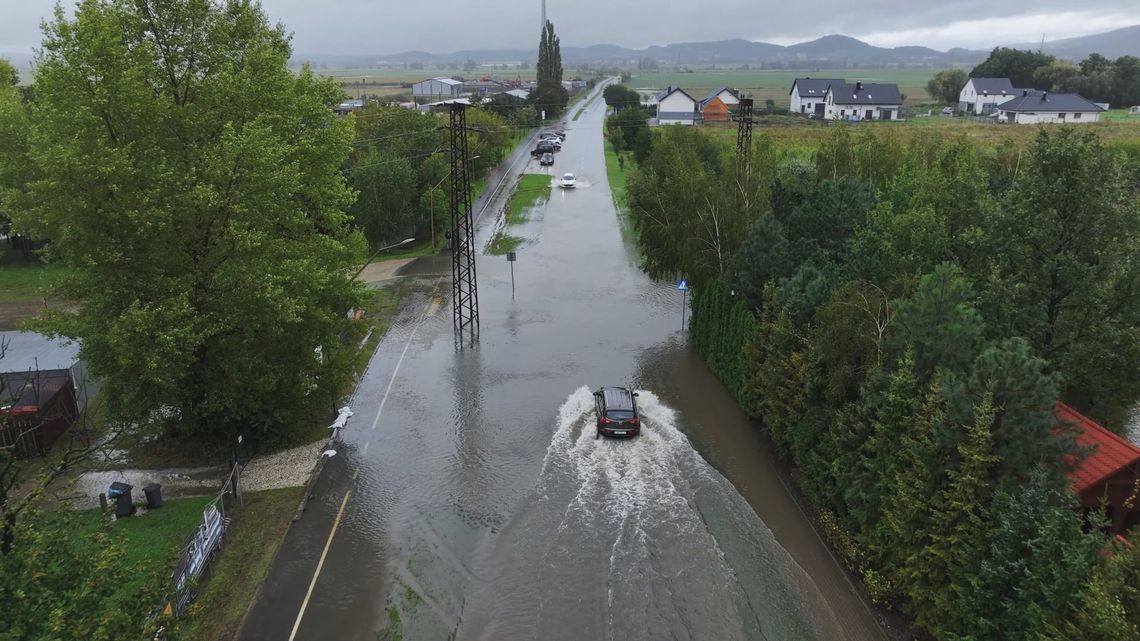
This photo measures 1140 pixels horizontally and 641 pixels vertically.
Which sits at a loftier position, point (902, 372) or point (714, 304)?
point (902, 372)

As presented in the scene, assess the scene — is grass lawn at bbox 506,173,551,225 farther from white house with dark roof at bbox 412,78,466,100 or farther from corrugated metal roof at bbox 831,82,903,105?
white house with dark roof at bbox 412,78,466,100

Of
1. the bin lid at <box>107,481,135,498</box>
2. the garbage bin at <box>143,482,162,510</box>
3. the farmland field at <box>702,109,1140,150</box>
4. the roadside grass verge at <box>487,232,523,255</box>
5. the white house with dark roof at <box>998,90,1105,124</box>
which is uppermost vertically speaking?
the white house with dark roof at <box>998,90,1105,124</box>

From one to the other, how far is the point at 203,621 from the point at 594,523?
9.01 meters

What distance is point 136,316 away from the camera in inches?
Result: 663

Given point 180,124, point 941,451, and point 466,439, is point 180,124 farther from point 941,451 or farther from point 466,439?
point 941,451

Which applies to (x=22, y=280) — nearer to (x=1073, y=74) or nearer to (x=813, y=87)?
(x=813, y=87)

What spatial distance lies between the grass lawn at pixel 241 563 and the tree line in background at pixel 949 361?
44.3 ft

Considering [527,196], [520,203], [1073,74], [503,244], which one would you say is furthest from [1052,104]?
[503,244]

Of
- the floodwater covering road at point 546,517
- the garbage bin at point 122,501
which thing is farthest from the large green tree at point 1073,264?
the garbage bin at point 122,501

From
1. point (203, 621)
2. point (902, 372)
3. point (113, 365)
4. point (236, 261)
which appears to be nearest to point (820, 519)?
point (902, 372)

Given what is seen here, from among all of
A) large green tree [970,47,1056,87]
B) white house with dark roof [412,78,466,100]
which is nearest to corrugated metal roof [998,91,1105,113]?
large green tree [970,47,1056,87]

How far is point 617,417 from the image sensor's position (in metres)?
22.6

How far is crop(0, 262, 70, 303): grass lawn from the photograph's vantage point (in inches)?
1471

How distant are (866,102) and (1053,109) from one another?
79.3 feet
